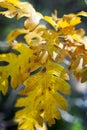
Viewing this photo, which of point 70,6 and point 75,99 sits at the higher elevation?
point 70,6

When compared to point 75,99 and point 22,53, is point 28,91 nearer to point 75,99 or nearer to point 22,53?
point 22,53

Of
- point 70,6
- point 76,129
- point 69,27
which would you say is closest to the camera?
point 69,27

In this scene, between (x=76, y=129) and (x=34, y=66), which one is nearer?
(x=34, y=66)

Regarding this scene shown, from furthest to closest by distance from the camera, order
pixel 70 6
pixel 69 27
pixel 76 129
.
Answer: pixel 70 6, pixel 76 129, pixel 69 27

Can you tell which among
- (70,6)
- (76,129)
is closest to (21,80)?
(76,129)

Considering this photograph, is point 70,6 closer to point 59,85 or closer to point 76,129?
point 76,129

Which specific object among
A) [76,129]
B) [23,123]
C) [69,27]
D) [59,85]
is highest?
[69,27]
